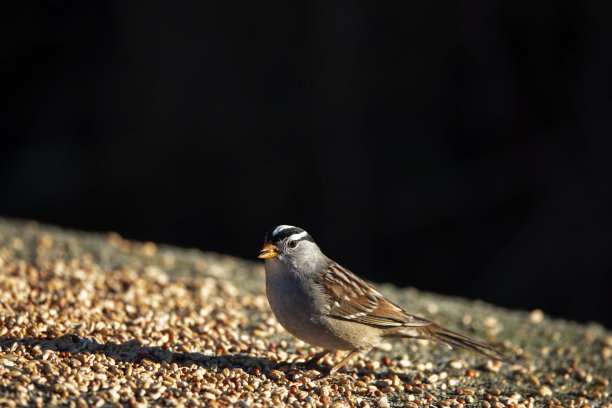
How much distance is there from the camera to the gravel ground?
3.38 metres

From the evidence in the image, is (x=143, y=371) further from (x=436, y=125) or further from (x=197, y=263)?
(x=436, y=125)

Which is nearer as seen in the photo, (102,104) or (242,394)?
(242,394)

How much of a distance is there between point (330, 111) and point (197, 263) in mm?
4224

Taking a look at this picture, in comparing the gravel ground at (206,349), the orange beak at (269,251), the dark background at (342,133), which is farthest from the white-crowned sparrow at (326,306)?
the dark background at (342,133)

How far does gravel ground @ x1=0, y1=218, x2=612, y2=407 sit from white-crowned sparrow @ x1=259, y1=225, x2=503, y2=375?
21cm

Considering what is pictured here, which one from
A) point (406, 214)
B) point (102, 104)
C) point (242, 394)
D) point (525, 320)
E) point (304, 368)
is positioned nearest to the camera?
point (242, 394)

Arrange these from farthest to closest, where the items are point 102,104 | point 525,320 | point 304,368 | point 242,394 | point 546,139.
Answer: point 102,104 → point 546,139 → point 525,320 → point 304,368 → point 242,394

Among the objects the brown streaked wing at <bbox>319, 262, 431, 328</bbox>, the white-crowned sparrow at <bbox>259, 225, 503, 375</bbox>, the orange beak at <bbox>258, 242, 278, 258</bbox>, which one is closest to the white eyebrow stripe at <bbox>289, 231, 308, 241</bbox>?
the white-crowned sparrow at <bbox>259, 225, 503, 375</bbox>

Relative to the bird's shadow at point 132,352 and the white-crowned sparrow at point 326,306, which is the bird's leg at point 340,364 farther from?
the bird's shadow at point 132,352

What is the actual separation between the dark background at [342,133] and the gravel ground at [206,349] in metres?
3.17

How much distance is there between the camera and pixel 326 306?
3.92 meters

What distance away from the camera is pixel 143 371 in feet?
11.6

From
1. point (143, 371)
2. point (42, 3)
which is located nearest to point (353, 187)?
point (42, 3)

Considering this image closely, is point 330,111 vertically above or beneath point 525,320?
above
